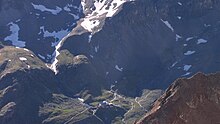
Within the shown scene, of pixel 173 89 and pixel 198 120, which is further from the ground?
pixel 173 89

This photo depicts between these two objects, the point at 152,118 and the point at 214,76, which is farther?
the point at 214,76

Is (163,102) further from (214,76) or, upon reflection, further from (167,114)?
(214,76)

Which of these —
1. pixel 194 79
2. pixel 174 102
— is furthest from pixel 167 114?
pixel 194 79

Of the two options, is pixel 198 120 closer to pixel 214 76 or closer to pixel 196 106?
pixel 196 106

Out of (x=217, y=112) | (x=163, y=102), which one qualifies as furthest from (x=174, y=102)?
(x=217, y=112)

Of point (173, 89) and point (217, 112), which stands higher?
point (173, 89)

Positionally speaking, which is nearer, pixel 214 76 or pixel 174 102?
pixel 174 102
